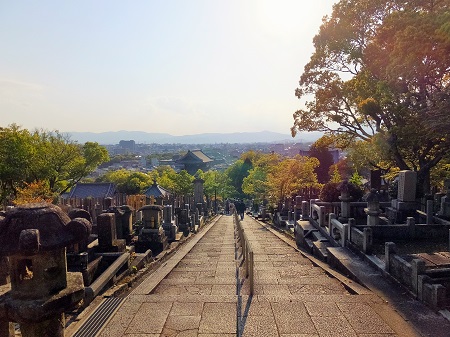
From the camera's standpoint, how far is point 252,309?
5621 mm

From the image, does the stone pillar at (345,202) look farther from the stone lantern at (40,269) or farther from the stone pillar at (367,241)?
the stone lantern at (40,269)

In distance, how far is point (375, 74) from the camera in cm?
1616

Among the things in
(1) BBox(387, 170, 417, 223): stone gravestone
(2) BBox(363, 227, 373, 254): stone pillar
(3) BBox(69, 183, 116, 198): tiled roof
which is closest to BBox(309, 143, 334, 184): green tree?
(3) BBox(69, 183, 116, 198): tiled roof

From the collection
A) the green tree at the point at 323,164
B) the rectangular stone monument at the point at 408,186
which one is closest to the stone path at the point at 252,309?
the rectangular stone monument at the point at 408,186

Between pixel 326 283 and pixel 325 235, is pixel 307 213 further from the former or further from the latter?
pixel 326 283

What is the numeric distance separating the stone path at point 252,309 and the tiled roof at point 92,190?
93.0 feet

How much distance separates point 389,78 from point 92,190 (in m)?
30.0

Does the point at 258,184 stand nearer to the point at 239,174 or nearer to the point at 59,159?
the point at 59,159

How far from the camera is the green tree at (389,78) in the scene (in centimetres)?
1172

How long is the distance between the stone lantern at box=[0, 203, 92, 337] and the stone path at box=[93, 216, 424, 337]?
136cm

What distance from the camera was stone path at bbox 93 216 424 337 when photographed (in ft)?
16.3

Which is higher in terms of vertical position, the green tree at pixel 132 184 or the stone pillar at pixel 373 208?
the stone pillar at pixel 373 208

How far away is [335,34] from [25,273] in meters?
17.9

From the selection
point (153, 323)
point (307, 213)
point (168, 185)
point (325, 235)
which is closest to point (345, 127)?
point (307, 213)
